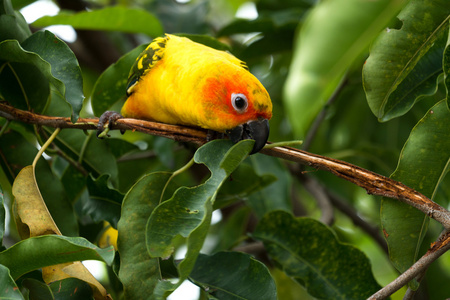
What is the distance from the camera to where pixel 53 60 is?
171 cm

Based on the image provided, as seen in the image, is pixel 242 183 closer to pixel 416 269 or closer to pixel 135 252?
pixel 135 252

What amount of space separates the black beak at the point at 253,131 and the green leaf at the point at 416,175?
0.48 meters

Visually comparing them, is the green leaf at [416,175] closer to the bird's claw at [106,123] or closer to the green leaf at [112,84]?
the bird's claw at [106,123]

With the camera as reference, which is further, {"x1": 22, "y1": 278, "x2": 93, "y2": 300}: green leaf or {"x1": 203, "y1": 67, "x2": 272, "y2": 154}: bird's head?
{"x1": 203, "y1": 67, "x2": 272, "y2": 154}: bird's head

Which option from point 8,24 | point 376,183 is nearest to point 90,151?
point 8,24

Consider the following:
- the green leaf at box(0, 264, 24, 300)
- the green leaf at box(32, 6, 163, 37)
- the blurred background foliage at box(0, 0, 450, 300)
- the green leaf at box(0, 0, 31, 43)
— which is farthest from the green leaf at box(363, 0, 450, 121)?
the green leaf at box(32, 6, 163, 37)

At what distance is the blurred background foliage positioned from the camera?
2115 mm

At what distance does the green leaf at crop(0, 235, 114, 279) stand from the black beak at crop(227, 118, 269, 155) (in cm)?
68

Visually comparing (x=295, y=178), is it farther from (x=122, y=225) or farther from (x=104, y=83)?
(x=122, y=225)

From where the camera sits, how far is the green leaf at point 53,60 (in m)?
1.60

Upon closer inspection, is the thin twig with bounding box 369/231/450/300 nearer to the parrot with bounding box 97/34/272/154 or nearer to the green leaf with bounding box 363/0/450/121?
the green leaf with bounding box 363/0/450/121

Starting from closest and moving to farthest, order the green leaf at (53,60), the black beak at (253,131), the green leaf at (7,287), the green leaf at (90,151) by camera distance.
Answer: the green leaf at (7,287)
the green leaf at (53,60)
the black beak at (253,131)
the green leaf at (90,151)

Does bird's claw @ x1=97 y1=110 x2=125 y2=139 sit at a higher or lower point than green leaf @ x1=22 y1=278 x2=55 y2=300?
higher

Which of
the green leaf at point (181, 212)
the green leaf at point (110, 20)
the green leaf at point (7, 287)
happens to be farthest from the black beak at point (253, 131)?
the green leaf at point (110, 20)
